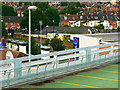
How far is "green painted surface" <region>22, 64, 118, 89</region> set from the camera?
6.36 m

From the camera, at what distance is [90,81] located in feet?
22.1

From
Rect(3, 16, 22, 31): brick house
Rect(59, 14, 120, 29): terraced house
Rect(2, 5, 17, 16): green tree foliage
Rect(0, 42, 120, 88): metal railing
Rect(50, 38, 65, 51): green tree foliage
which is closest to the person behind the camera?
Rect(0, 42, 120, 88): metal railing

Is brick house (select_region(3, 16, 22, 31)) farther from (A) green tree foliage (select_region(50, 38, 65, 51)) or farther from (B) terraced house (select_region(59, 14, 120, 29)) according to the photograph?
(A) green tree foliage (select_region(50, 38, 65, 51))

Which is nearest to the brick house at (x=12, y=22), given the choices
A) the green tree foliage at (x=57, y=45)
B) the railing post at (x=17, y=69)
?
the green tree foliage at (x=57, y=45)

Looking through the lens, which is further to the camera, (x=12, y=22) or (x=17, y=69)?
(x=12, y=22)

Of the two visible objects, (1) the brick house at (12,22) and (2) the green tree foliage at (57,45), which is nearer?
(2) the green tree foliage at (57,45)

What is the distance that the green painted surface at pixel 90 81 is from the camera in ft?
20.9

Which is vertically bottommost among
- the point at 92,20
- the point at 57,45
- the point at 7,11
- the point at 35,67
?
the point at 57,45

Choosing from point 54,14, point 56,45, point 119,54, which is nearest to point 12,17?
point 54,14

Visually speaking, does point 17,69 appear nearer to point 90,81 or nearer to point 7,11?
point 90,81

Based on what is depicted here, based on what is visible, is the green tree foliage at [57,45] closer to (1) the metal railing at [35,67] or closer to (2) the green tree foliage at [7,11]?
(1) the metal railing at [35,67]

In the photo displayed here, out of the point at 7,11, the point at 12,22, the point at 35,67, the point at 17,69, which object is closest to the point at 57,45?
the point at 12,22

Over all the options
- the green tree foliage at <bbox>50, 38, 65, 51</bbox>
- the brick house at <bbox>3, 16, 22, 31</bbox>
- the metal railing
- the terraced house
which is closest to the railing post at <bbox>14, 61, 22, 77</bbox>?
the metal railing

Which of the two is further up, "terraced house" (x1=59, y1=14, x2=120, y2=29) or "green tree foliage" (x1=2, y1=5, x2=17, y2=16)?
"green tree foliage" (x1=2, y1=5, x2=17, y2=16)
